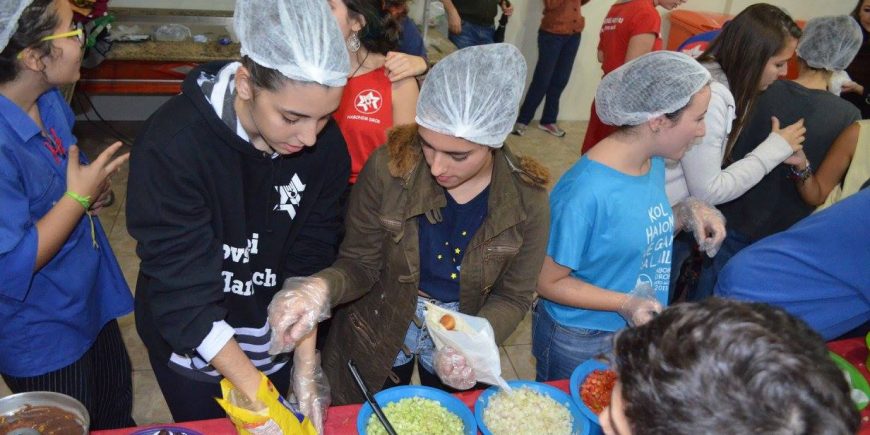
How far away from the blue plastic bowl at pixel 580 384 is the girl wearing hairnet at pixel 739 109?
97 centimetres

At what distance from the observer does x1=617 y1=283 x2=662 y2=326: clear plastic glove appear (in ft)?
6.36

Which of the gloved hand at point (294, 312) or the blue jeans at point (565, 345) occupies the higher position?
the gloved hand at point (294, 312)

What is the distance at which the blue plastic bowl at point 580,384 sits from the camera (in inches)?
67.8

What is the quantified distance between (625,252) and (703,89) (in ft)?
2.00

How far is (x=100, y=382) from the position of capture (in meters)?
2.02

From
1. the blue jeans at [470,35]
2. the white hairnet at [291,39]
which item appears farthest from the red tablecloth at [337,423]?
the blue jeans at [470,35]

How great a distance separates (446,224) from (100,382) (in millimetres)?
1244

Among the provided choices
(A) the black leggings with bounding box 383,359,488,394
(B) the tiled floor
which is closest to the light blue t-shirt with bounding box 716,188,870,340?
(A) the black leggings with bounding box 383,359,488,394

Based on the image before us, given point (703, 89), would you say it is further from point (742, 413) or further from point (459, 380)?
point (742, 413)

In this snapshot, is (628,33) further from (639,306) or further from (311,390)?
(311,390)

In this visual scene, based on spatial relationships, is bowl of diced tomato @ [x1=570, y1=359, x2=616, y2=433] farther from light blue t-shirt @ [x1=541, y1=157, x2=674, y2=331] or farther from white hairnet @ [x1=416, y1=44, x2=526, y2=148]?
white hairnet @ [x1=416, y1=44, x2=526, y2=148]

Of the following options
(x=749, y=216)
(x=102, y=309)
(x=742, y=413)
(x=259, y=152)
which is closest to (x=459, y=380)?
(x=259, y=152)

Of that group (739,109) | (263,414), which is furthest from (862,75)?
(263,414)

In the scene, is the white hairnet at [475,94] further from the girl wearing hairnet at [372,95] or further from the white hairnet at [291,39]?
the girl wearing hairnet at [372,95]
